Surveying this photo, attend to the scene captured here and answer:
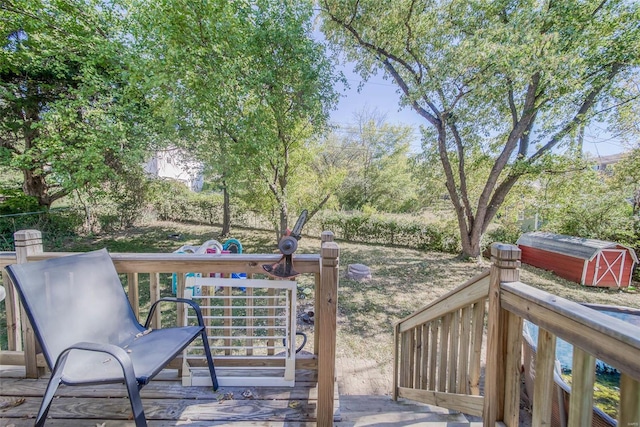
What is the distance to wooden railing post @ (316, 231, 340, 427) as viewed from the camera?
1273 mm

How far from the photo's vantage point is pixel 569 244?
243 inches

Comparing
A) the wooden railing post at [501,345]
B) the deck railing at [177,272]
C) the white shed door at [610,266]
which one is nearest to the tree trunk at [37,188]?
the deck railing at [177,272]

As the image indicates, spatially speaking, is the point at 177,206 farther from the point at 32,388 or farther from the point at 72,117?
the point at 32,388

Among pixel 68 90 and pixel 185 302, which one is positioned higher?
pixel 68 90

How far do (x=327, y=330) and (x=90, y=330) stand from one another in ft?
4.25

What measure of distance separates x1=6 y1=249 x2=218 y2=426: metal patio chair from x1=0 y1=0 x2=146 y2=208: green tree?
523 centimetres

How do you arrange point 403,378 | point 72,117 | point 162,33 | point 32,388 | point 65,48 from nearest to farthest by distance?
point 32,388
point 403,378
point 162,33
point 72,117
point 65,48

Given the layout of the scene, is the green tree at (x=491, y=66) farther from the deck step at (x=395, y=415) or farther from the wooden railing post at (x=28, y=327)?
the wooden railing post at (x=28, y=327)

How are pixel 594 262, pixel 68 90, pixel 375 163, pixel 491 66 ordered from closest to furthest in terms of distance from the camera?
1. pixel 491 66
2. pixel 594 262
3. pixel 68 90
4. pixel 375 163

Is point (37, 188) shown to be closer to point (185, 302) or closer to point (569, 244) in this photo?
point (185, 302)

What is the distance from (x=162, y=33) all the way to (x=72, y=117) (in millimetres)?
2582

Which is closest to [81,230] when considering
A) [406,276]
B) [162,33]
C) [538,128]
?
[162,33]

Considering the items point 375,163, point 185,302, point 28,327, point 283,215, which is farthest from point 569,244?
point 375,163

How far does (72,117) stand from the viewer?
16.9 ft
